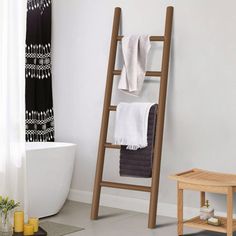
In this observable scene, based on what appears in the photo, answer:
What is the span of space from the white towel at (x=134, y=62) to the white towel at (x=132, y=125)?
6.3 inches

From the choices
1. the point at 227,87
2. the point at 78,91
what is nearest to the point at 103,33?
the point at 78,91

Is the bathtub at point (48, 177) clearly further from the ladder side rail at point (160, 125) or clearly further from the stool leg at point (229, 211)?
the stool leg at point (229, 211)

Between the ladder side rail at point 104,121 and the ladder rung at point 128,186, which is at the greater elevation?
the ladder side rail at point 104,121

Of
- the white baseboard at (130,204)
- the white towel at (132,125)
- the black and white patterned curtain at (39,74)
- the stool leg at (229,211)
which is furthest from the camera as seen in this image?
the black and white patterned curtain at (39,74)

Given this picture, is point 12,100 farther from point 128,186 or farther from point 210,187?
point 210,187

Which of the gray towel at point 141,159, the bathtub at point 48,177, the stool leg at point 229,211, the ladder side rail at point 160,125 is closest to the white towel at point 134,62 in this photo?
the ladder side rail at point 160,125

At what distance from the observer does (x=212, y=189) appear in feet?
11.5

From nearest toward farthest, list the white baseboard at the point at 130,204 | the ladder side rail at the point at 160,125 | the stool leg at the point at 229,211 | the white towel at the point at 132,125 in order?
the stool leg at the point at 229,211
the ladder side rail at the point at 160,125
the white towel at the point at 132,125
the white baseboard at the point at 130,204

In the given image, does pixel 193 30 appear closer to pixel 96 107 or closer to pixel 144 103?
pixel 144 103

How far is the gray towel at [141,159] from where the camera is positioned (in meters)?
4.09

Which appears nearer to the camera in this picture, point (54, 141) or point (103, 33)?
point (103, 33)

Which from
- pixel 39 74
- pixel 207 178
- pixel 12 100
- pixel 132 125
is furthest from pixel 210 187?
pixel 39 74

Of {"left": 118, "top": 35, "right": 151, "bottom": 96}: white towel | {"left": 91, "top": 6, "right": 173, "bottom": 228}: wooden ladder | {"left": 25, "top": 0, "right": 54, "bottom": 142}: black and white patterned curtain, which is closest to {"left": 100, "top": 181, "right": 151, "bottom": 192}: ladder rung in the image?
{"left": 91, "top": 6, "right": 173, "bottom": 228}: wooden ladder

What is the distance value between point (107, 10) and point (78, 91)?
2.45 ft
